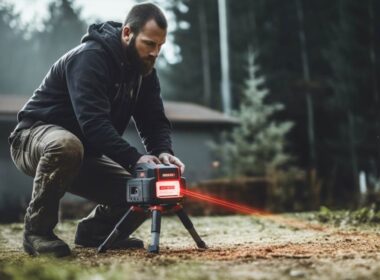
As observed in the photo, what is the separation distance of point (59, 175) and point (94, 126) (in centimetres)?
45

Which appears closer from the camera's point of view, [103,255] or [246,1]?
[103,255]

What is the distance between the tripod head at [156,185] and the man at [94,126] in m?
0.10

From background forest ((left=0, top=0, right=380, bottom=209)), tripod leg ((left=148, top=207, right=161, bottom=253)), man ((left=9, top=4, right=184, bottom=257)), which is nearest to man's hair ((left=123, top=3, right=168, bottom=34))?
man ((left=9, top=4, right=184, bottom=257))

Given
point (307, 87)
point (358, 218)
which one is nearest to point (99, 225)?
point (358, 218)

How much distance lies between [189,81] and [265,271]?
3044cm

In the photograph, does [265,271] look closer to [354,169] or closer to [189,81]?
[354,169]

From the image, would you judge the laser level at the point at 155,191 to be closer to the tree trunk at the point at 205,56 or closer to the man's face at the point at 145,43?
the man's face at the point at 145,43

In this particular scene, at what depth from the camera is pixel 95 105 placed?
3.49m

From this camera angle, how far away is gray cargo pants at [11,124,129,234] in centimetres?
361

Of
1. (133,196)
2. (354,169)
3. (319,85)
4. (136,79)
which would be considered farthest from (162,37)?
(319,85)

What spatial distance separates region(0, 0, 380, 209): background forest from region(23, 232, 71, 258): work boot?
50.0 feet

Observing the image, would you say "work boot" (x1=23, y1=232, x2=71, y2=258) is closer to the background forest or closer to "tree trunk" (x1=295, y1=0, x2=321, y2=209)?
the background forest

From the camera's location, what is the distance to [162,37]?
366 cm

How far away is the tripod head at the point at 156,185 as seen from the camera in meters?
3.36
